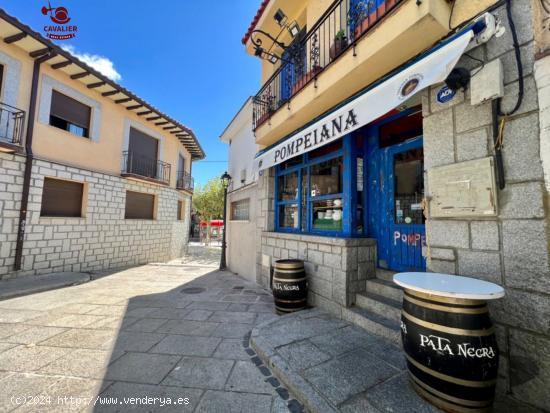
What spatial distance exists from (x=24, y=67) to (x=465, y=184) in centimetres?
1062

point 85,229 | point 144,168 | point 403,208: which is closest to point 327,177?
point 403,208

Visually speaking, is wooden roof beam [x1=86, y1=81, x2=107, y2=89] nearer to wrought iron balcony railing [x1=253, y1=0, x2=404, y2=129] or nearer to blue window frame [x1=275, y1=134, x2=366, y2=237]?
wrought iron balcony railing [x1=253, y1=0, x2=404, y2=129]

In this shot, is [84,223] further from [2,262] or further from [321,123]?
[321,123]

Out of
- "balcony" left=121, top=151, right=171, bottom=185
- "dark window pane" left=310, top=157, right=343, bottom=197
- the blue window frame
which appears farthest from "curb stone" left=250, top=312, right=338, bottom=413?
"balcony" left=121, top=151, right=171, bottom=185

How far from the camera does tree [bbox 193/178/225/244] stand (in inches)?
972

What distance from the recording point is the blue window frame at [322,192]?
381 centimetres

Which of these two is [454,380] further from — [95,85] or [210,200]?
[210,200]

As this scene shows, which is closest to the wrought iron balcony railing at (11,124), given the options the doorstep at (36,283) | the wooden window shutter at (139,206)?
the doorstep at (36,283)

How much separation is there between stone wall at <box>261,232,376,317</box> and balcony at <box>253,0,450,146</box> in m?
2.27

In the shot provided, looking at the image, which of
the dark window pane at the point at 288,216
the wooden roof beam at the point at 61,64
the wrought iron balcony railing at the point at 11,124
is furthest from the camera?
the wooden roof beam at the point at 61,64

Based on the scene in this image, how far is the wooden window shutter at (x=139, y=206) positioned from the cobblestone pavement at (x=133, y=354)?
200 inches

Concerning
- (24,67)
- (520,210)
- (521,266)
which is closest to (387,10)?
(520,210)

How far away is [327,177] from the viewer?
176 inches

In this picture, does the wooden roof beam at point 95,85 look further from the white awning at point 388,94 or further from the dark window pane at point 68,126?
the white awning at point 388,94
